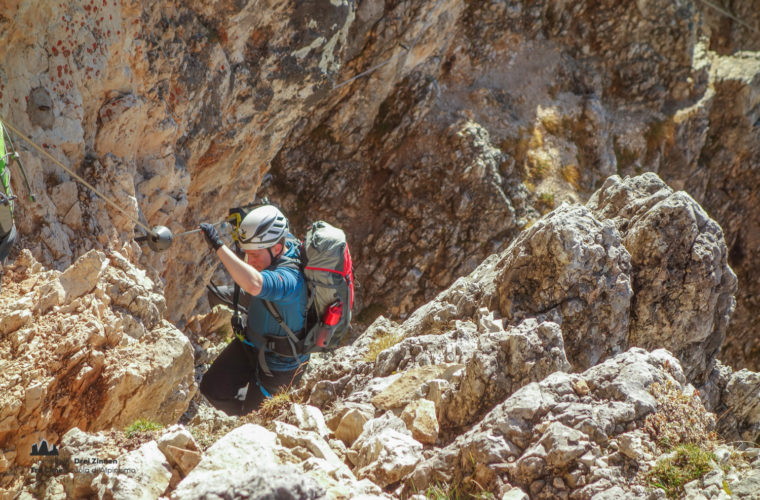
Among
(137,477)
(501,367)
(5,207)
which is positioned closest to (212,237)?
(5,207)

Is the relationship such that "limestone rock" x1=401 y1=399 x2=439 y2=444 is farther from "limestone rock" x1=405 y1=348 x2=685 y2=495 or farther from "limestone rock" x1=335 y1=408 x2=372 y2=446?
"limestone rock" x1=335 y1=408 x2=372 y2=446

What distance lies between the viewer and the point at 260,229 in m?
8.53

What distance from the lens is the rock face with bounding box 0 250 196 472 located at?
21.9ft

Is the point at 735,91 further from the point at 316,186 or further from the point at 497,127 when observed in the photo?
the point at 316,186

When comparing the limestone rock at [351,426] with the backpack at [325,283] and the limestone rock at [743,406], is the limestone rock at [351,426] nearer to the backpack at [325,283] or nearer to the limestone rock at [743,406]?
the backpack at [325,283]

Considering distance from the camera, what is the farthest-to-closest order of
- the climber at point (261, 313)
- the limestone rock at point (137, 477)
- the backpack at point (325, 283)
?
1. the backpack at point (325, 283)
2. the climber at point (261, 313)
3. the limestone rock at point (137, 477)

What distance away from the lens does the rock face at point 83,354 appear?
21.9ft

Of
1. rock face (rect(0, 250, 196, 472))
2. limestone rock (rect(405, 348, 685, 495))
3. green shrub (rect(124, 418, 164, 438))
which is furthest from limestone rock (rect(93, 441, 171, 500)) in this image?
limestone rock (rect(405, 348, 685, 495))

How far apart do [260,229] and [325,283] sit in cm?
126

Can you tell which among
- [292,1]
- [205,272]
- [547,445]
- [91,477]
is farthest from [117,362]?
[292,1]

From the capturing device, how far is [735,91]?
29109 millimetres

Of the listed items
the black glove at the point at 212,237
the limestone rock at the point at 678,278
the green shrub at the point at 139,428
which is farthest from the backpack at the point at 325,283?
the limestone rock at the point at 678,278

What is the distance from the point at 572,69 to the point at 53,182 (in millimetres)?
24755

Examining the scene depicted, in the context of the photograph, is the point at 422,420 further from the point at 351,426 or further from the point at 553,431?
the point at 553,431
